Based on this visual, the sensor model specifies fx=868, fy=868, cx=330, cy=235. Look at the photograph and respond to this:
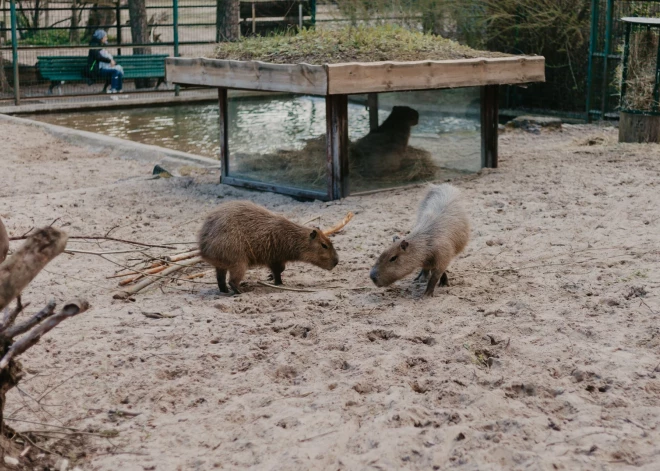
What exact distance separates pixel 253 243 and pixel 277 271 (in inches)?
12.6

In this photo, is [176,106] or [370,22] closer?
[370,22]

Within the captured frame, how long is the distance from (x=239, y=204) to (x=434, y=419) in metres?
2.57

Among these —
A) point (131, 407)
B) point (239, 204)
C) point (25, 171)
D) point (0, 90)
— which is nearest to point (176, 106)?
point (0, 90)

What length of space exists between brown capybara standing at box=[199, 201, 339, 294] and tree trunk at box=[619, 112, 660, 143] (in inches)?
238

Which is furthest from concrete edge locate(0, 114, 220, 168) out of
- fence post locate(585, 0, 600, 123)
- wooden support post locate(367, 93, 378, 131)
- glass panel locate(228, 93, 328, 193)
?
fence post locate(585, 0, 600, 123)

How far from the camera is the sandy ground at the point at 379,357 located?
3.38 m

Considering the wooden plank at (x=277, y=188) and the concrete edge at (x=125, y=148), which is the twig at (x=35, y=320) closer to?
the wooden plank at (x=277, y=188)

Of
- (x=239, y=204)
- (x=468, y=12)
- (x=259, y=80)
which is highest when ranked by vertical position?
(x=468, y=12)

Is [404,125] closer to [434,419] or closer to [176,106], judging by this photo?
[434,419]

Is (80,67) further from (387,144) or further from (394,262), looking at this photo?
(394,262)

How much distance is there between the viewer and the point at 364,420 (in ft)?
11.8

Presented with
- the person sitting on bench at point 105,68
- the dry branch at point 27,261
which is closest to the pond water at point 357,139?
the dry branch at point 27,261

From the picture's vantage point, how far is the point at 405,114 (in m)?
8.73

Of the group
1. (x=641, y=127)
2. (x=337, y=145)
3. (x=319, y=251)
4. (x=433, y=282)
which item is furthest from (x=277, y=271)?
(x=641, y=127)
